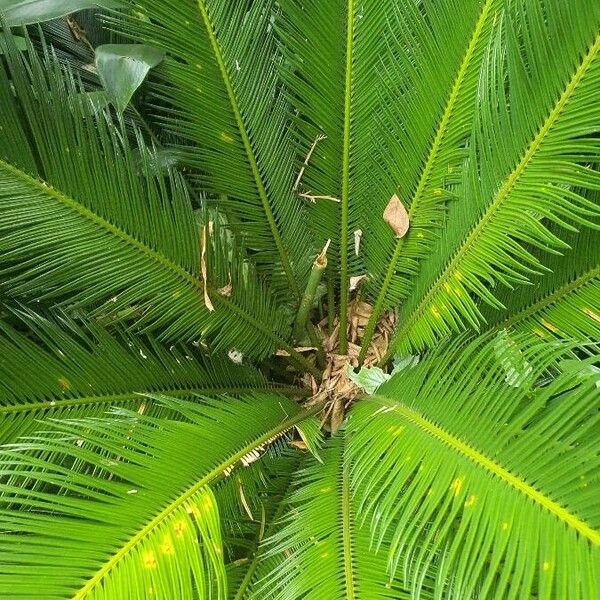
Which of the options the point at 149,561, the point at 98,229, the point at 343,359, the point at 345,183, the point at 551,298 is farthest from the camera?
the point at 343,359

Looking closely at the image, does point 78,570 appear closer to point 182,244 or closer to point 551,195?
point 182,244

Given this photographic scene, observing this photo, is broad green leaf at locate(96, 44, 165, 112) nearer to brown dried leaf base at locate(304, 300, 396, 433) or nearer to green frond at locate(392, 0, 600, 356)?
green frond at locate(392, 0, 600, 356)

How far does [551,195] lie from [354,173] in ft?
1.40

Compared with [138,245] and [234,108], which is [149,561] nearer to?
[138,245]

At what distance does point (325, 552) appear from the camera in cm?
90

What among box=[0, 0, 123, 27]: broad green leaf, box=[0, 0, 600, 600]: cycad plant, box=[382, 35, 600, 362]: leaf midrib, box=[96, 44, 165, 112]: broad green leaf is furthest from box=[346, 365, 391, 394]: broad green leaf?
box=[0, 0, 123, 27]: broad green leaf

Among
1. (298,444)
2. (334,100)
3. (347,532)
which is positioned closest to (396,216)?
(334,100)

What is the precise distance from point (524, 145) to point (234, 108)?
19.8 inches

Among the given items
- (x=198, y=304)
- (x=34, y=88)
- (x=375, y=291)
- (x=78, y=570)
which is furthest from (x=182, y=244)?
(x=78, y=570)

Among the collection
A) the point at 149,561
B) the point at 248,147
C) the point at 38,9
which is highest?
the point at 38,9

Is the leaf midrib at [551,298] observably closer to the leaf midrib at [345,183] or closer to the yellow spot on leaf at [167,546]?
the leaf midrib at [345,183]

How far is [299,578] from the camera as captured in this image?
86 centimetres

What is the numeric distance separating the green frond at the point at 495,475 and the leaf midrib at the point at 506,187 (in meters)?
0.17

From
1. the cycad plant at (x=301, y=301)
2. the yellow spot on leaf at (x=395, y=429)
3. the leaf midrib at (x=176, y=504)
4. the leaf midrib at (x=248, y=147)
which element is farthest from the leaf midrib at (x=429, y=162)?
the yellow spot on leaf at (x=395, y=429)
